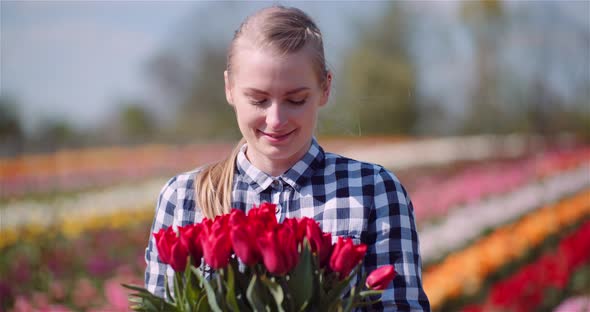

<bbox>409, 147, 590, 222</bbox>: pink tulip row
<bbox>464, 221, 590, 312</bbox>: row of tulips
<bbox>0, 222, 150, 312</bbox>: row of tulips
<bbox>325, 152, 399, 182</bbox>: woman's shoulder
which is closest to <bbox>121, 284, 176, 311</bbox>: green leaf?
<bbox>325, 152, 399, 182</bbox>: woman's shoulder

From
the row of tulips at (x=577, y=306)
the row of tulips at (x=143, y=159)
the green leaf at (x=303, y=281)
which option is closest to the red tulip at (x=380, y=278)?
the green leaf at (x=303, y=281)

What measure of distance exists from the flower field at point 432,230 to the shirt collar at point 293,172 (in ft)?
6.27

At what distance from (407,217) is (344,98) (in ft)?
1.85

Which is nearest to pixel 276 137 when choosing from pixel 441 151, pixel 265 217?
pixel 265 217

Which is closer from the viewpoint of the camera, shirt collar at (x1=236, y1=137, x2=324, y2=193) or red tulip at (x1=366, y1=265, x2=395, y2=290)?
red tulip at (x1=366, y1=265, x2=395, y2=290)

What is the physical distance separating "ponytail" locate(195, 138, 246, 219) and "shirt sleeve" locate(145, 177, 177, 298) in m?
0.07

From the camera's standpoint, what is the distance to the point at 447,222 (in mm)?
5258

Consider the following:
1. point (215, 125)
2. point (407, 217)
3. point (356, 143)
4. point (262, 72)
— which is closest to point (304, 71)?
point (262, 72)

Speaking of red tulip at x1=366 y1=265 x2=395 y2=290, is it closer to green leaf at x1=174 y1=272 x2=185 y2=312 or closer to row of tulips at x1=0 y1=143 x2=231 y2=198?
green leaf at x1=174 y1=272 x2=185 y2=312

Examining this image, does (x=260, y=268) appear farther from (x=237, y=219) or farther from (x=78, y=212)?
(x=78, y=212)

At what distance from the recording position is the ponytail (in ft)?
4.55

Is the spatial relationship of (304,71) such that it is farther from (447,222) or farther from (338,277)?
(447,222)

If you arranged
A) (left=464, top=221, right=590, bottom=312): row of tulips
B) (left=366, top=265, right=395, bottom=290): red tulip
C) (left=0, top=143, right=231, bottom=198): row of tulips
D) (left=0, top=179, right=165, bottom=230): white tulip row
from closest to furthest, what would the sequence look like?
(left=366, top=265, right=395, bottom=290): red tulip < (left=464, top=221, right=590, bottom=312): row of tulips < (left=0, top=179, right=165, bottom=230): white tulip row < (left=0, top=143, right=231, bottom=198): row of tulips

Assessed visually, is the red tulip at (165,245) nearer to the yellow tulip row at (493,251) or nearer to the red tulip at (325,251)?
the red tulip at (325,251)
